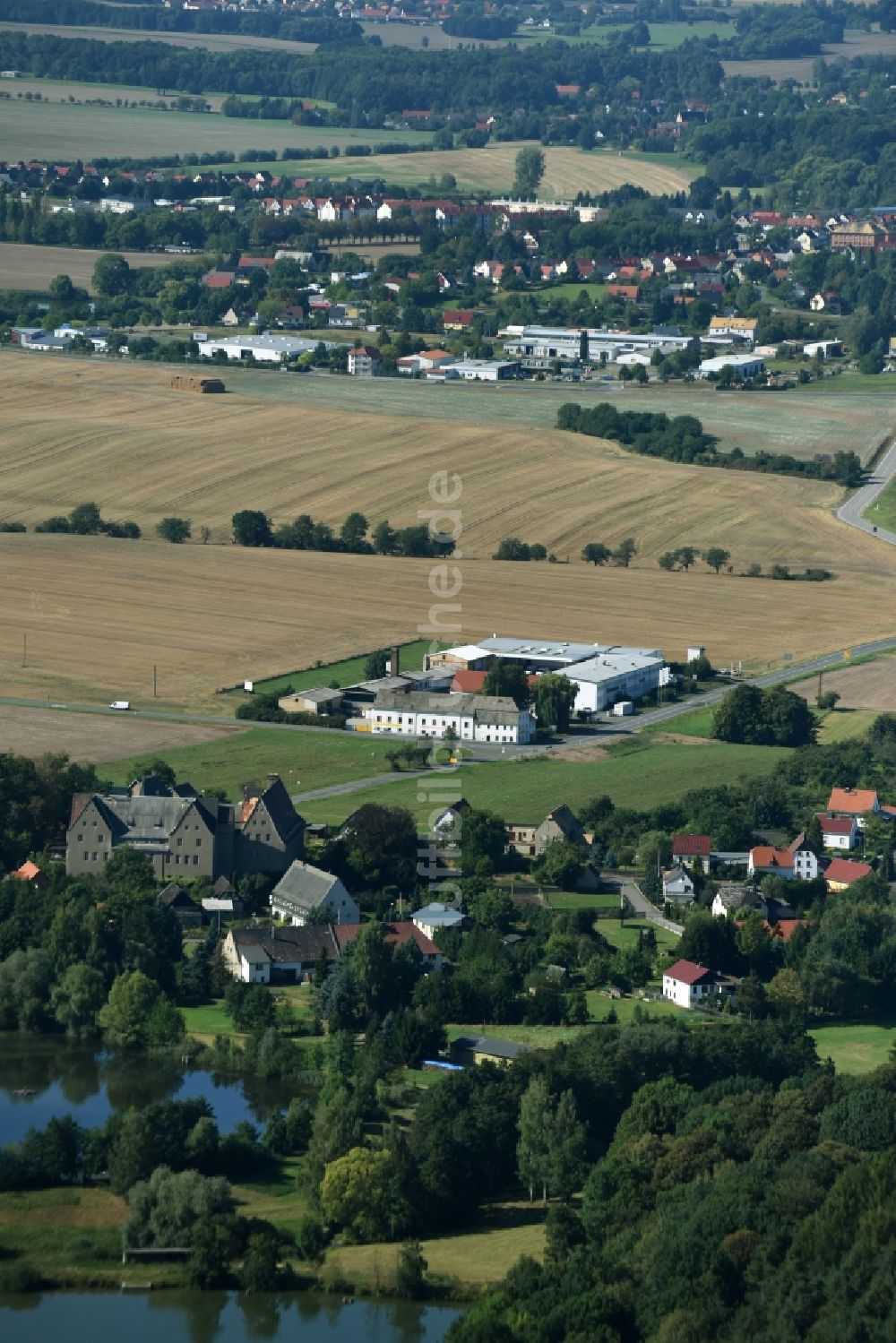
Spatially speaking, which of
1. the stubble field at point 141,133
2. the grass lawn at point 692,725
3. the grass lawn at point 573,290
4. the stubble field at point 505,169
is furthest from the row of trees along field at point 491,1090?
the stubble field at point 141,133

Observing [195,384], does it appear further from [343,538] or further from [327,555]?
[327,555]

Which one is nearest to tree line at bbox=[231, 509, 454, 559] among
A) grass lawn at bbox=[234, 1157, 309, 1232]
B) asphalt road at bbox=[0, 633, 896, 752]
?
asphalt road at bbox=[0, 633, 896, 752]

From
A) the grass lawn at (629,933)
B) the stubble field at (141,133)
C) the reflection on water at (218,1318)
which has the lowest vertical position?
the reflection on water at (218,1318)

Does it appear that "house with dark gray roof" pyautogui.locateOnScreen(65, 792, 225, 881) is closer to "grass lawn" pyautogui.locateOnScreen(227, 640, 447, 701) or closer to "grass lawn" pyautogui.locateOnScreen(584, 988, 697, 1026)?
"grass lawn" pyautogui.locateOnScreen(584, 988, 697, 1026)

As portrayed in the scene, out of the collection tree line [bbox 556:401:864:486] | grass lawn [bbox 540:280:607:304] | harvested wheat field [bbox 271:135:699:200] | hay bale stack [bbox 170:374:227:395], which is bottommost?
tree line [bbox 556:401:864:486]

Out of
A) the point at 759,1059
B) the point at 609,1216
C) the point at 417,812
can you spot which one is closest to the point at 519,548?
the point at 417,812

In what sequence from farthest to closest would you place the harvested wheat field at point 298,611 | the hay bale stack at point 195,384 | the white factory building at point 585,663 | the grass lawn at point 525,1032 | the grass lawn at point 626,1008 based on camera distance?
the hay bale stack at point 195,384 → the harvested wheat field at point 298,611 → the white factory building at point 585,663 → the grass lawn at point 626,1008 → the grass lawn at point 525,1032

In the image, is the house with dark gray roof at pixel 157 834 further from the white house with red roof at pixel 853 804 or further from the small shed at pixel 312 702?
the white house with red roof at pixel 853 804
